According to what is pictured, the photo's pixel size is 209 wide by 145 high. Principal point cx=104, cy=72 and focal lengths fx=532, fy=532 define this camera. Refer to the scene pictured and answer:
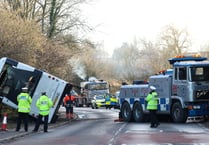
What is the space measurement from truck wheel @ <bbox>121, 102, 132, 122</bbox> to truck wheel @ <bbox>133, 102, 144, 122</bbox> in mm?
554

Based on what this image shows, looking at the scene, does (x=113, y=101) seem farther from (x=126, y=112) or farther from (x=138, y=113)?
(x=138, y=113)

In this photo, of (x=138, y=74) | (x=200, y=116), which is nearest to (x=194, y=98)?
(x=200, y=116)

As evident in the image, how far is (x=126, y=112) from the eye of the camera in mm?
28922

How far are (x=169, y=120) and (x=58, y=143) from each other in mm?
11372

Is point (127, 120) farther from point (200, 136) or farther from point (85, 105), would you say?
point (85, 105)

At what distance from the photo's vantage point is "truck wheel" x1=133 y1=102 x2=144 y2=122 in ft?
89.8

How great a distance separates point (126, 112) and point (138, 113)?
143 centimetres

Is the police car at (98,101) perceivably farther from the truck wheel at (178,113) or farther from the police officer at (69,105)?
the truck wheel at (178,113)

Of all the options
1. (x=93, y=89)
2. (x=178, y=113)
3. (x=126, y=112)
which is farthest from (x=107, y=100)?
(x=178, y=113)

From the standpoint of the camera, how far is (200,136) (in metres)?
17.7

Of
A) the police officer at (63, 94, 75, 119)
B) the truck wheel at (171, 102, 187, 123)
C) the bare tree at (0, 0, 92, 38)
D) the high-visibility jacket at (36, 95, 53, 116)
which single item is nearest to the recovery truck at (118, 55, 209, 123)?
the truck wheel at (171, 102, 187, 123)

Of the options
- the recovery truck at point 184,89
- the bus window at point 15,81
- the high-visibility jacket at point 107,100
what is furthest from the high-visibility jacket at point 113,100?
the bus window at point 15,81

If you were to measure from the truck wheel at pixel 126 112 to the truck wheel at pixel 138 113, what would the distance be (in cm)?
55

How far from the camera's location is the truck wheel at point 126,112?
28.5m
